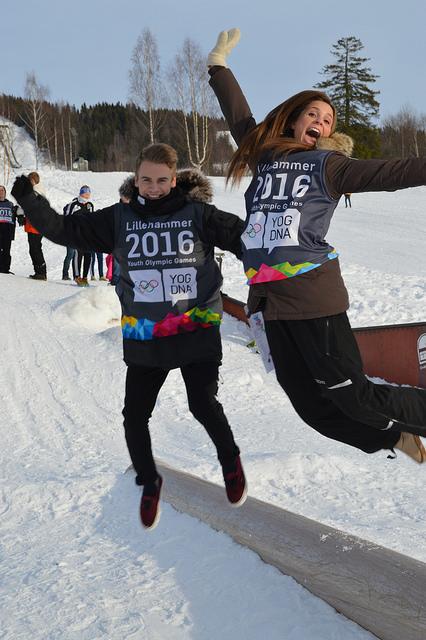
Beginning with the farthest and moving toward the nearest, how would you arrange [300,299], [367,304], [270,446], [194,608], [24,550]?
1. [367,304]
2. [270,446]
3. [24,550]
4. [194,608]
5. [300,299]

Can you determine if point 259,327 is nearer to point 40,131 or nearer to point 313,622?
point 313,622

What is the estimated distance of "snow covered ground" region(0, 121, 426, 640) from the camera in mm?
3975

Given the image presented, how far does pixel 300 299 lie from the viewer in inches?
112

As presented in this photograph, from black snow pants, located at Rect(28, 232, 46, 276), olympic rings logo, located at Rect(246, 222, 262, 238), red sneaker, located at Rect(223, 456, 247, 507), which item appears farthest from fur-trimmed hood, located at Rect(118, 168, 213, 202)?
black snow pants, located at Rect(28, 232, 46, 276)

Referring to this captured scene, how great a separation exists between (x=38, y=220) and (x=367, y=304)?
9.11 m

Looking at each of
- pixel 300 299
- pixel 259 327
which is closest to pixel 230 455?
pixel 259 327

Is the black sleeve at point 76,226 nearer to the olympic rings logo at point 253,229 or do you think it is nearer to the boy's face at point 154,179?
the boy's face at point 154,179

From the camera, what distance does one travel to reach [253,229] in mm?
2941

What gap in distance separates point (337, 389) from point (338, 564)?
135cm

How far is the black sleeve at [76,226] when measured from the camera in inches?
128

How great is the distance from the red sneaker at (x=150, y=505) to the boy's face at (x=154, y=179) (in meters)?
1.51

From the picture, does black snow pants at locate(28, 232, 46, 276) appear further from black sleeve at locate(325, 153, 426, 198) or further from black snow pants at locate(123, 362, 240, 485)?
black sleeve at locate(325, 153, 426, 198)

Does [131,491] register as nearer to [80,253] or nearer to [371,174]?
[371,174]

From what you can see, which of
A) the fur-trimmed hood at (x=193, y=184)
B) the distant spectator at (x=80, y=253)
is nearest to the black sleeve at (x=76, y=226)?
the fur-trimmed hood at (x=193, y=184)
